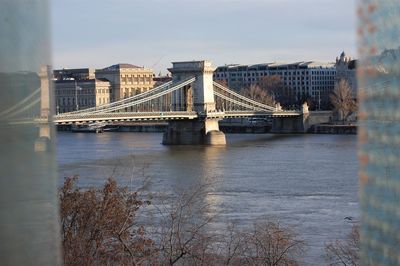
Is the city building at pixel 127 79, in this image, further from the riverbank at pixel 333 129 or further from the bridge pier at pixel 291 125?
the riverbank at pixel 333 129

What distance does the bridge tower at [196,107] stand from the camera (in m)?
17.9

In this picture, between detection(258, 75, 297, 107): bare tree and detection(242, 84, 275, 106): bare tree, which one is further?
detection(258, 75, 297, 107): bare tree

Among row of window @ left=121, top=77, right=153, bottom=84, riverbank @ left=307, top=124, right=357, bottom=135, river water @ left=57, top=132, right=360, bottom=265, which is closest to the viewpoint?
river water @ left=57, top=132, right=360, bottom=265

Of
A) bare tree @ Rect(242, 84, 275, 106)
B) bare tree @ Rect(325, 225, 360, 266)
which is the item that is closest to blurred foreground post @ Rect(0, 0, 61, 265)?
bare tree @ Rect(325, 225, 360, 266)

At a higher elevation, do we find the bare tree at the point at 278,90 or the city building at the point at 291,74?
the city building at the point at 291,74

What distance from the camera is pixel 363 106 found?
1.66ft

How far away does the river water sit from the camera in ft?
19.9

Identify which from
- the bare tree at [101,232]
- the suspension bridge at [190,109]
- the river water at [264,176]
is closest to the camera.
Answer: the bare tree at [101,232]

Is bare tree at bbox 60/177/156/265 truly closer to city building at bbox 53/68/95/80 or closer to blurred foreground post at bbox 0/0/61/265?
blurred foreground post at bbox 0/0/61/265

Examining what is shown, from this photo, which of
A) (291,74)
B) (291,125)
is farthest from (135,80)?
(291,125)

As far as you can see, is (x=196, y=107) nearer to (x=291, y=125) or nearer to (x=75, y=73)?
(x=291, y=125)

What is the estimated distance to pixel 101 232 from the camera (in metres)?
3.61

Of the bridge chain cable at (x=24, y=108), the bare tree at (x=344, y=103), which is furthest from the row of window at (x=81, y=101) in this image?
the bridge chain cable at (x=24, y=108)

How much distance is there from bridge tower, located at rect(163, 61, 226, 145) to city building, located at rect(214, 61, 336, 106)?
18.2 meters
